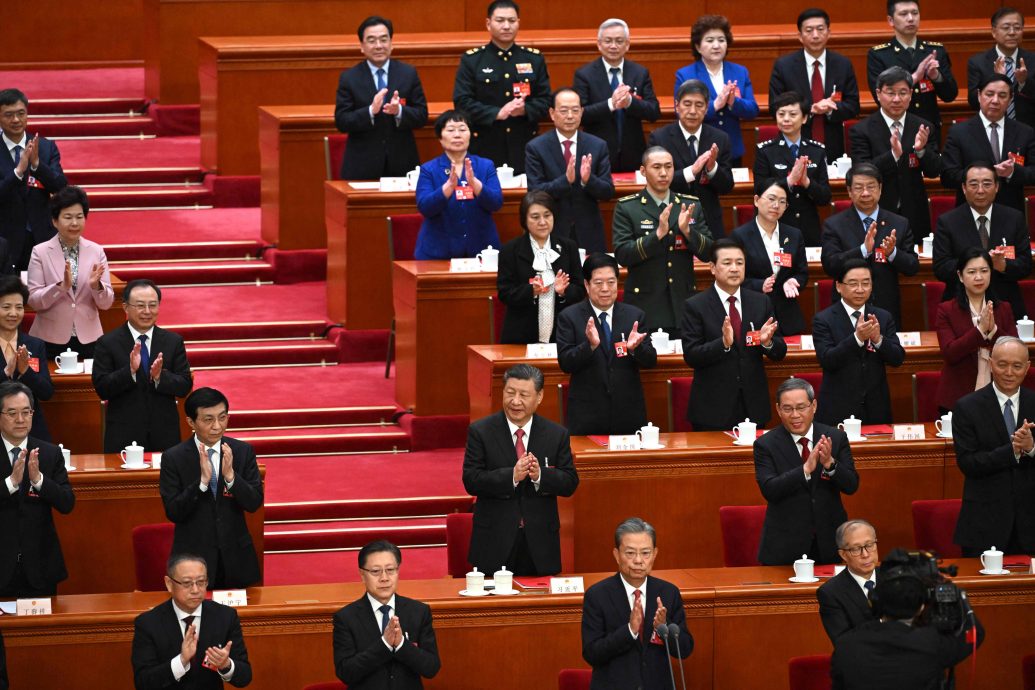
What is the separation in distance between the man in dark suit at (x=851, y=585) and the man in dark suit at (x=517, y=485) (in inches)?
42.2

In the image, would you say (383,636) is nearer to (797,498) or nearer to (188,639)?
(188,639)

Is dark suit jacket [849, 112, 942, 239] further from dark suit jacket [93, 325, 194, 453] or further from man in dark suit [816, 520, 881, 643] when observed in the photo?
dark suit jacket [93, 325, 194, 453]

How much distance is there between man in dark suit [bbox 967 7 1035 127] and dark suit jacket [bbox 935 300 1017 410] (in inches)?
84.0

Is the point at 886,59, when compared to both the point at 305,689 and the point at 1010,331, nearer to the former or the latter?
the point at 1010,331

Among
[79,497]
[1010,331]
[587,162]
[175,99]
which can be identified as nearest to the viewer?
[79,497]

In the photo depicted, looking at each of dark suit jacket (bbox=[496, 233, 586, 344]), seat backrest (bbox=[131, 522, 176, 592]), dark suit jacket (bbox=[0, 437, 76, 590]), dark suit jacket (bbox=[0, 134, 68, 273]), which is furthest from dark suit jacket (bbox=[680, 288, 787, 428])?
dark suit jacket (bbox=[0, 134, 68, 273])

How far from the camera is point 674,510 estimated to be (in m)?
7.00

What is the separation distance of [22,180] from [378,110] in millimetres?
1708

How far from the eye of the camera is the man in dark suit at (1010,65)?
9.30m

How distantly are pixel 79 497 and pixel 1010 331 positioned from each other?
3.72 metres

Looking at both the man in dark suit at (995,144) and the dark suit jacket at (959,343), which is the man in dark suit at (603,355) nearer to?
the dark suit jacket at (959,343)

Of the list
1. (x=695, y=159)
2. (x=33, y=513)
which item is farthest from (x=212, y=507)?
(x=695, y=159)

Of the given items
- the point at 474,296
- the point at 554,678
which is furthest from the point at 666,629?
the point at 474,296

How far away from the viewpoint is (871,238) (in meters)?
7.86
